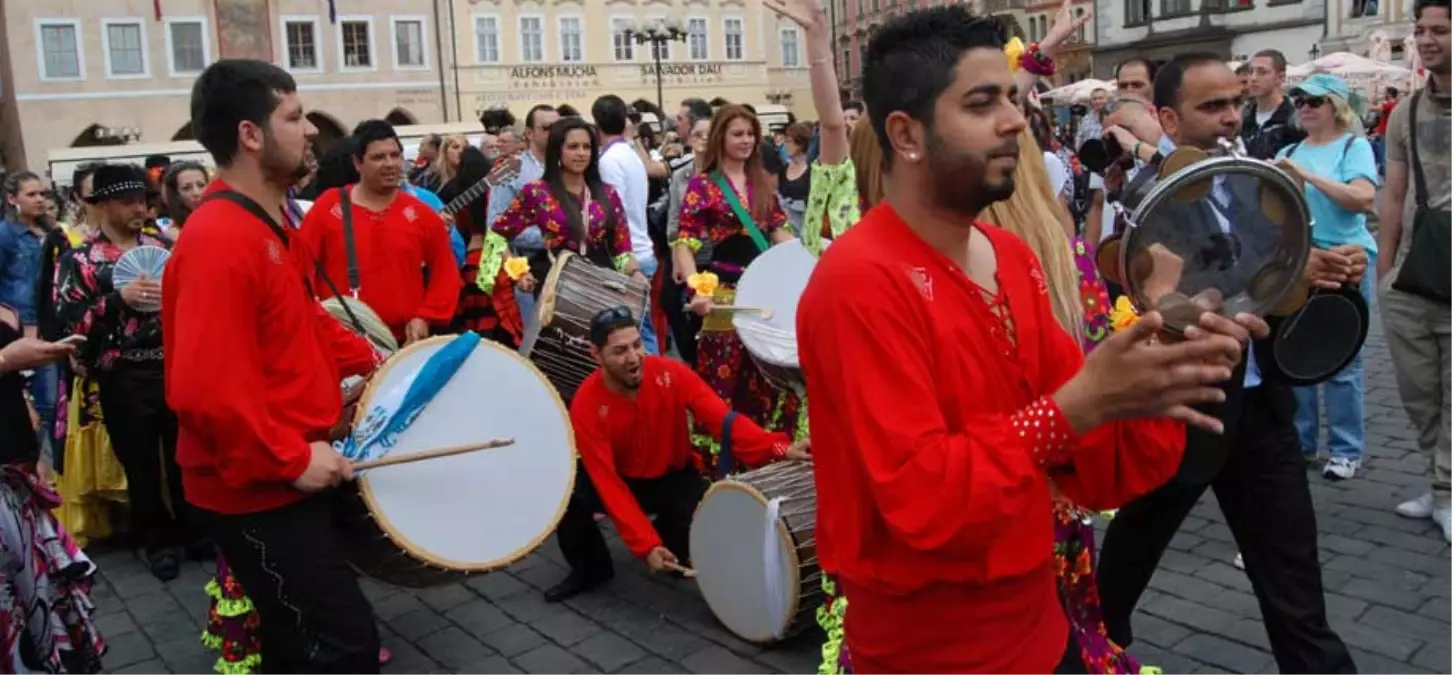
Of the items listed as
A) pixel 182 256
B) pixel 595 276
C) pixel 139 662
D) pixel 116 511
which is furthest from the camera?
pixel 116 511

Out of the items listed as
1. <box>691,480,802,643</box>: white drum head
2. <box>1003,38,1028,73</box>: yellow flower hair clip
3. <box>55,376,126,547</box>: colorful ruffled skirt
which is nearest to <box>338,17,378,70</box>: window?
<box>55,376,126,547</box>: colorful ruffled skirt

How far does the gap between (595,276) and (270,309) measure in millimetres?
2951

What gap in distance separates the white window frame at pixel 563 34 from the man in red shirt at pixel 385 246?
40.8 metres

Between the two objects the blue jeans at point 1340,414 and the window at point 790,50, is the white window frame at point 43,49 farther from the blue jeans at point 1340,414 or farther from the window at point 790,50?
the blue jeans at point 1340,414

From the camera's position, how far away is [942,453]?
1.76 meters

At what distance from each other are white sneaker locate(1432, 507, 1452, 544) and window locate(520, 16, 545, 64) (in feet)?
139

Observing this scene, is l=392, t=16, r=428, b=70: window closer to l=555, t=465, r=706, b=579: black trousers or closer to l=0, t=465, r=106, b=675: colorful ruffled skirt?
l=555, t=465, r=706, b=579: black trousers

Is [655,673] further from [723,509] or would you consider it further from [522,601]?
[522,601]

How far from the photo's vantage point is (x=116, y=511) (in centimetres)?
653

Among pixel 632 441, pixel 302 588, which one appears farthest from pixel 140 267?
pixel 302 588

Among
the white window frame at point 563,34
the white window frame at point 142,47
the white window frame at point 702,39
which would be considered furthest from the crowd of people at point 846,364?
the white window frame at point 702,39

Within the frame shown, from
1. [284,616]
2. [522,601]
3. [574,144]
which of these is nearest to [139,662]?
[522,601]

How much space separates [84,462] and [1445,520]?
669 centimetres

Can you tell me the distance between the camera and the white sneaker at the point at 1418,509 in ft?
17.7
